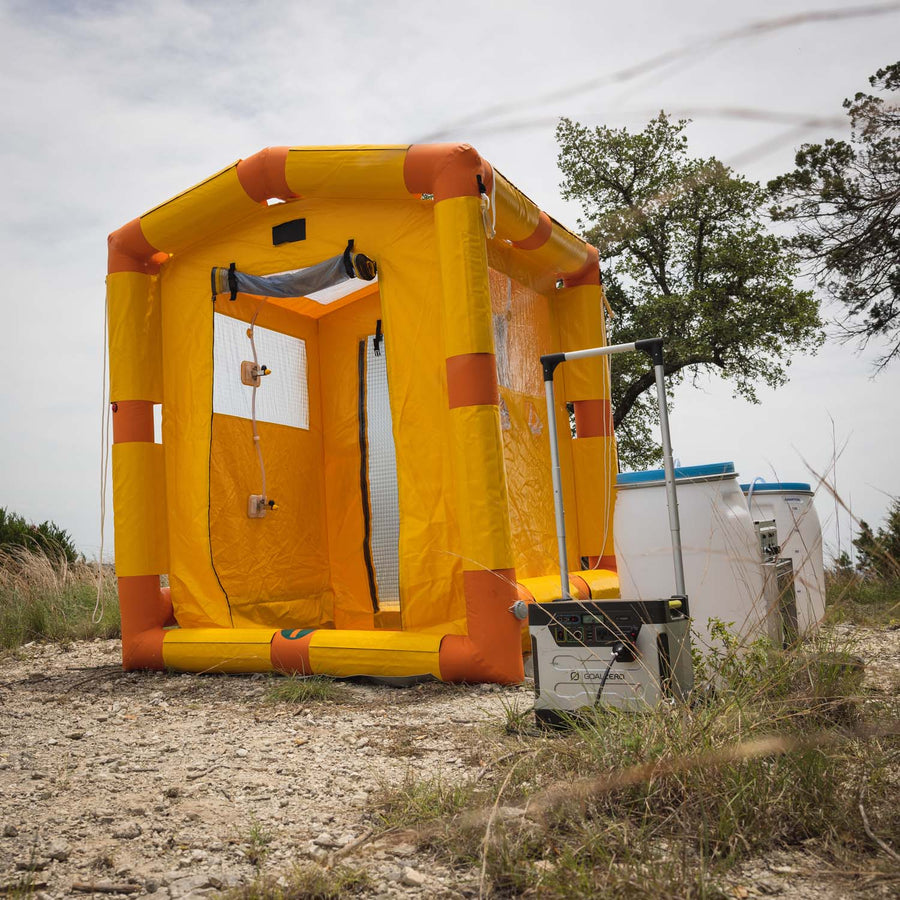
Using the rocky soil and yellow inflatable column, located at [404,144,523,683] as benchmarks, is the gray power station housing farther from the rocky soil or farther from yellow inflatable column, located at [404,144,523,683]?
yellow inflatable column, located at [404,144,523,683]

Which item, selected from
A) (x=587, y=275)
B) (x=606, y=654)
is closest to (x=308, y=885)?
(x=606, y=654)

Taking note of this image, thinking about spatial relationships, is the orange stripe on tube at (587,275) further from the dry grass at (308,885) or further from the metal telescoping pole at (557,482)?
the dry grass at (308,885)

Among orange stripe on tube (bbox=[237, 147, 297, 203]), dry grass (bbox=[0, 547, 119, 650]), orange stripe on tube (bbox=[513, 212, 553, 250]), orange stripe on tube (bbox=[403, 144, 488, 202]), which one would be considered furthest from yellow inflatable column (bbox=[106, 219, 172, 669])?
orange stripe on tube (bbox=[513, 212, 553, 250])

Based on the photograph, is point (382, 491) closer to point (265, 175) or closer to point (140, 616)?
point (140, 616)

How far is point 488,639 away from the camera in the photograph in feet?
11.9

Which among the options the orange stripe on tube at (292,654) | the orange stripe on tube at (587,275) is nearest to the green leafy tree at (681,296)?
the orange stripe on tube at (587,275)

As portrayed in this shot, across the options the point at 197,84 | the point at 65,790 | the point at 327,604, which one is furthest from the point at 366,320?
the point at 197,84

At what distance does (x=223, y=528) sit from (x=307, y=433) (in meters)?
0.89

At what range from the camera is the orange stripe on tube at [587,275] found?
5.60 m

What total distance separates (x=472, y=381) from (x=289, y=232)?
58.3 inches

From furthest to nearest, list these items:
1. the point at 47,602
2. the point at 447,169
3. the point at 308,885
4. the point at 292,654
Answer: the point at 47,602, the point at 292,654, the point at 447,169, the point at 308,885

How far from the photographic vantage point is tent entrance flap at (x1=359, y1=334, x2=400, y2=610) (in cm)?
502

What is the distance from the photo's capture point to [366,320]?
5.27 m

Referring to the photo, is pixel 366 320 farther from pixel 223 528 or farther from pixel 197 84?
pixel 197 84
